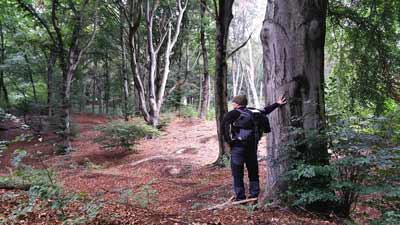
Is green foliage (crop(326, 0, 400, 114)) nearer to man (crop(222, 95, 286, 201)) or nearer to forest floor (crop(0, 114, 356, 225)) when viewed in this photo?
man (crop(222, 95, 286, 201))

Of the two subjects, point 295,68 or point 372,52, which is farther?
point 372,52

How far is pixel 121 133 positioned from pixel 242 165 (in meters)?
9.25

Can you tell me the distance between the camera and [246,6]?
3173 centimetres

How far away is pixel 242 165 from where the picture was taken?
5027mm

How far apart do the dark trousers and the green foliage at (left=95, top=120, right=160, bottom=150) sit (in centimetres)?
903

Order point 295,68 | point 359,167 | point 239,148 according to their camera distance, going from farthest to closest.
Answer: point 239,148, point 295,68, point 359,167

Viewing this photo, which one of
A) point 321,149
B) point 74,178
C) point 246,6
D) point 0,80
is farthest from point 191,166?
point 246,6

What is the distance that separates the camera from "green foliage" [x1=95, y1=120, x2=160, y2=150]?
13.4m

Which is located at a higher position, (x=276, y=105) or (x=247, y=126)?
(x=276, y=105)

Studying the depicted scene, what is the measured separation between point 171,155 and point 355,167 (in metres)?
9.85

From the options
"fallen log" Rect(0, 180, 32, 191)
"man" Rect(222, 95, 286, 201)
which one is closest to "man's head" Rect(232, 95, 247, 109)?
"man" Rect(222, 95, 286, 201)

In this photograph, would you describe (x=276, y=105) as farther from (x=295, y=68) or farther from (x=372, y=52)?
(x=372, y=52)

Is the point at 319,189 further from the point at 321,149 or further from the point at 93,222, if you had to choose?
the point at 93,222

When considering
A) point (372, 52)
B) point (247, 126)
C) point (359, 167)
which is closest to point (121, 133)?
point (247, 126)
